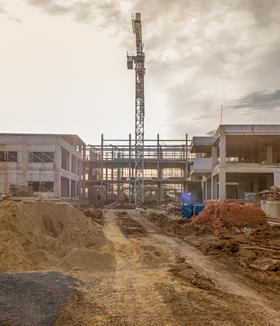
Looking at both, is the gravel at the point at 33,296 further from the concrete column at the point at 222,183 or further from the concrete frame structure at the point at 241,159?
the concrete frame structure at the point at 241,159

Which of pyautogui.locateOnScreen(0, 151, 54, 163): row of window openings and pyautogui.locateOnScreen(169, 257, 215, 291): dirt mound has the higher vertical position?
pyautogui.locateOnScreen(0, 151, 54, 163): row of window openings

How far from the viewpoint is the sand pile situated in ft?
40.1

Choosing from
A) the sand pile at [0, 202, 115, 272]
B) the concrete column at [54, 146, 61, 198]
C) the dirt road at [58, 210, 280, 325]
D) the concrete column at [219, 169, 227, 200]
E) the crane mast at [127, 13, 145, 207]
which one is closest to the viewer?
the dirt road at [58, 210, 280, 325]

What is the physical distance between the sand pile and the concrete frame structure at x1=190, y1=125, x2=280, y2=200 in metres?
21.8

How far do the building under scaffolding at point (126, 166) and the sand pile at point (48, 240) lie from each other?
174 ft

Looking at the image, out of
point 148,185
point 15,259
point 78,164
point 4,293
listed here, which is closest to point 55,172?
point 78,164

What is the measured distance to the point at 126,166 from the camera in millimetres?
74688

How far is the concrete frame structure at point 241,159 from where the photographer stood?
116ft

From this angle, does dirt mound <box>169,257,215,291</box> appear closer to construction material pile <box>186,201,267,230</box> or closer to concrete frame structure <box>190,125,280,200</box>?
construction material pile <box>186,201,267,230</box>

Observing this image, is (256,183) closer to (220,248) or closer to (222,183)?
(222,183)

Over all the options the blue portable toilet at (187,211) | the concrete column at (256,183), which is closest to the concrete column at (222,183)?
the blue portable toilet at (187,211)

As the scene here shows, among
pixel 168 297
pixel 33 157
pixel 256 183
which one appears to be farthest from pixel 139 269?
pixel 33 157

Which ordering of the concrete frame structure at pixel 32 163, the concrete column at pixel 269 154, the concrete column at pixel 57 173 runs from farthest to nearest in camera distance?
the concrete column at pixel 57 173 → the concrete frame structure at pixel 32 163 → the concrete column at pixel 269 154

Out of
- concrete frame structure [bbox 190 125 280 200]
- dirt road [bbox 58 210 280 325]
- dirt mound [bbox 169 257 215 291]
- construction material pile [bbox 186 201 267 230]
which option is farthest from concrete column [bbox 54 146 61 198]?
dirt mound [bbox 169 257 215 291]
